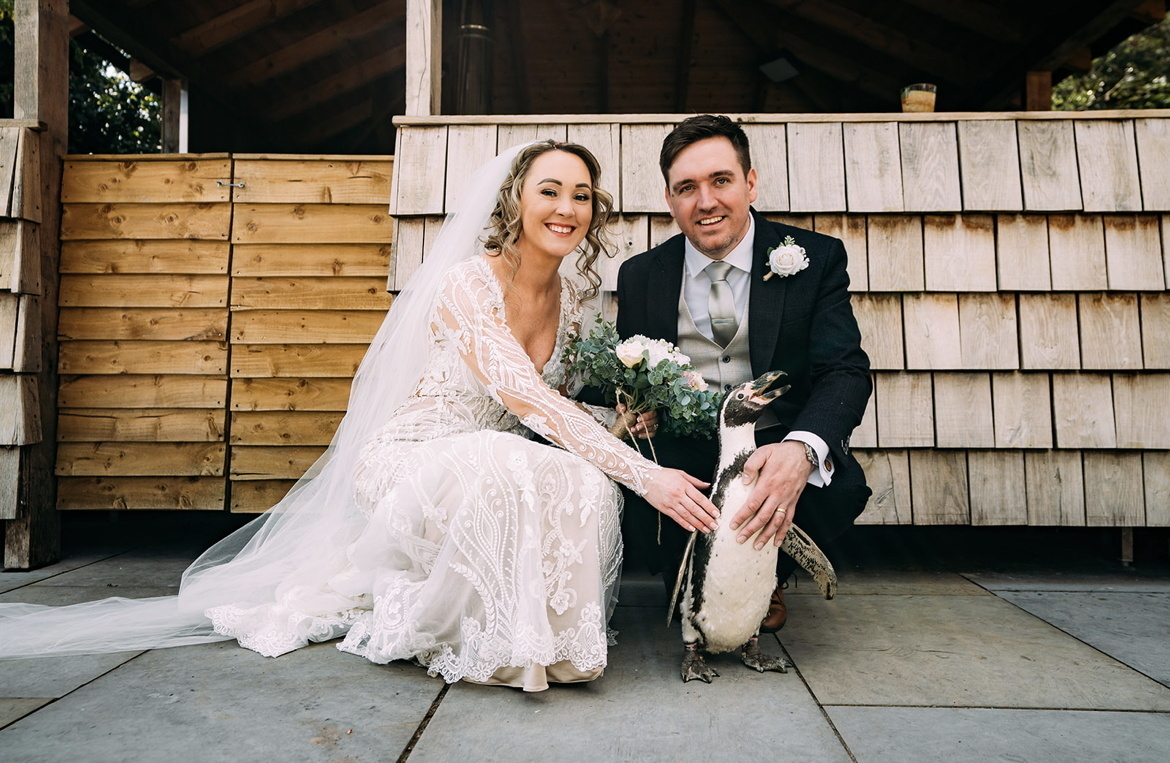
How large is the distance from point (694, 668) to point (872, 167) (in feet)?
7.28

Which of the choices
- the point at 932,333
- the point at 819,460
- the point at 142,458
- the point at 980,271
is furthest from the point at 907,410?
the point at 142,458

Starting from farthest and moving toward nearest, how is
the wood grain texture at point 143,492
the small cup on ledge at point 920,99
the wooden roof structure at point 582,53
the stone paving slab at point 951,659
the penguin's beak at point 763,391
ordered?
1. the wooden roof structure at point 582,53
2. the wood grain texture at point 143,492
3. the small cup on ledge at point 920,99
4. the penguin's beak at point 763,391
5. the stone paving slab at point 951,659

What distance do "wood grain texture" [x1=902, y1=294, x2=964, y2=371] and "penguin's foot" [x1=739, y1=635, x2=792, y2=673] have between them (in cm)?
157

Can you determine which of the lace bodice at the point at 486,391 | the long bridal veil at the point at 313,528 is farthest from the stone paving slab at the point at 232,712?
the lace bodice at the point at 486,391

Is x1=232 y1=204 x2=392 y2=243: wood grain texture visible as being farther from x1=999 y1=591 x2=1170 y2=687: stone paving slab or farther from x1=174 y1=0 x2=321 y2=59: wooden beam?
x1=999 y1=591 x2=1170 y2=687: stone paving slab

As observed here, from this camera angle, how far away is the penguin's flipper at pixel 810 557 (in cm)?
198

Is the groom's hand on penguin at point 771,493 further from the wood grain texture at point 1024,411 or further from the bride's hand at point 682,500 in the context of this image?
the wood grain texture at point 1024,411

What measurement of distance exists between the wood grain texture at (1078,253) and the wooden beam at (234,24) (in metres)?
4.61

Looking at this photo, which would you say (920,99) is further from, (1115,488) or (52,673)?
(52,673)

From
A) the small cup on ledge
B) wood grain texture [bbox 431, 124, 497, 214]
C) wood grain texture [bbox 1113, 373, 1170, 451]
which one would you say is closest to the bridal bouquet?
wood grain texture [bbox 431, 124, 497, 214]

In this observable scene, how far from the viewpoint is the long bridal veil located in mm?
2332

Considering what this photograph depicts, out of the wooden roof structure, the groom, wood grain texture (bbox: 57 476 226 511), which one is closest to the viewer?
the groom

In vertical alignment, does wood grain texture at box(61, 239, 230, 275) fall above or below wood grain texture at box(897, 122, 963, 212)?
below

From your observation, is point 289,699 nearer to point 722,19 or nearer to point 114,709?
point 114,709
